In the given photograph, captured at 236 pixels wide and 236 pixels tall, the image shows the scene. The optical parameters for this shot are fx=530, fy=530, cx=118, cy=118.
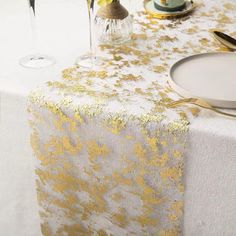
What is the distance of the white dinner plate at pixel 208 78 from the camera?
101cm

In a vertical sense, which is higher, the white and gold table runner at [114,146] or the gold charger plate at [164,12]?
the gold charger plate at [164,12]

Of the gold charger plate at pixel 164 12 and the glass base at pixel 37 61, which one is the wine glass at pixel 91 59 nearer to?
the glass base at pixel 37 61

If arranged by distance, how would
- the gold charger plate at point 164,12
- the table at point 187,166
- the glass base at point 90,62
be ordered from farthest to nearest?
the gold charger plate at point 164,12 → the glass base at point 90,62 → the table at point 187,166

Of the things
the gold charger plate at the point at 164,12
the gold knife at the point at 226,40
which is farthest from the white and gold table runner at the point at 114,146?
the gold charger plate at the point at 164,12

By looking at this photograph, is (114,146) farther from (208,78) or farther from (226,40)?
(226,40)

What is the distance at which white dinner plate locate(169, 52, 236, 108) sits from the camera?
3.32ft

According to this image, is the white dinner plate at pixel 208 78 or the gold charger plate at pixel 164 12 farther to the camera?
the gold charger plate at pixel 164 12

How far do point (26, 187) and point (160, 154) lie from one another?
0.39 m

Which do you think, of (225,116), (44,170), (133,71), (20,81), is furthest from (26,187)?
(225,116)

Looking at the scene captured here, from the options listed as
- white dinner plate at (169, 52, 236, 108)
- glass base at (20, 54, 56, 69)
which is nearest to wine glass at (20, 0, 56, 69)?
glass base at (20, 54, 56, 69)

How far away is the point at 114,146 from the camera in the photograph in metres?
1.04

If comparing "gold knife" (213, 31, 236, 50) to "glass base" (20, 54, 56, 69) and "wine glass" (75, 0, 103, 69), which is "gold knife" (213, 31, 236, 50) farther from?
"glass base" (20, 54, 56, 69)

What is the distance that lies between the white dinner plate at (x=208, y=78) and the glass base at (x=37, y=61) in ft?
0.95

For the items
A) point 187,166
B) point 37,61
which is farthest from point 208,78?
point 37,61
